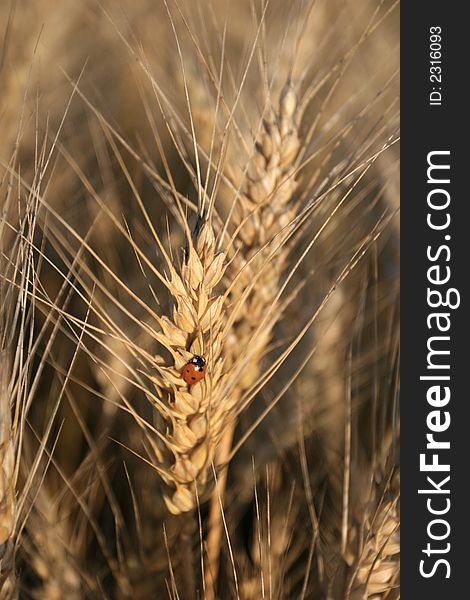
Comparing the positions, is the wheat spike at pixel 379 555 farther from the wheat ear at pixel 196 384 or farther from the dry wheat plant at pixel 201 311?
the wheat ear at pixel 196 384

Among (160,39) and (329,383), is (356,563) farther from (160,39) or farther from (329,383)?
(160,39)

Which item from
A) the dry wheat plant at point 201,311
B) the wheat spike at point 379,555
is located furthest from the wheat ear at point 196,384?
the wheat spike at point 379,555

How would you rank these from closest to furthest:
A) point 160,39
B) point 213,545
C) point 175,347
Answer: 1. point 175,347
2. point 213,545
3. point 160,39

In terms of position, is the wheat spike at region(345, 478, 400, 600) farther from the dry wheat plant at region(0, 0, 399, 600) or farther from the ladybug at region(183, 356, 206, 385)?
the ladybug at region(183, 356, 206, 385)

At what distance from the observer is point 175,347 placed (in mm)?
617

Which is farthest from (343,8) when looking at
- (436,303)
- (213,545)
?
(213,545)

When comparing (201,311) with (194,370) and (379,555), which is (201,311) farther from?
(379,555)

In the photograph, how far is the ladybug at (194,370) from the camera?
1.97 ft

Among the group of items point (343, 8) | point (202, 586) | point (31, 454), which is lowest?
point (202, 586)

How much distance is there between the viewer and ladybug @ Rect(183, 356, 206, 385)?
601 millimetres

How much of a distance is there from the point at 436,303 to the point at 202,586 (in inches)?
14.0

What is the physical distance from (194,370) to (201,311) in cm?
5

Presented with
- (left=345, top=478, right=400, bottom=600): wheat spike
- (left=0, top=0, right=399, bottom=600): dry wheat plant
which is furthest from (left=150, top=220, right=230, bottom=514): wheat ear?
(left=345, top=478, right=400, bottom=600): wheat spike

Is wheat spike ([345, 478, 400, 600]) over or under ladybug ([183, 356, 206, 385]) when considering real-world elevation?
Answer: under
